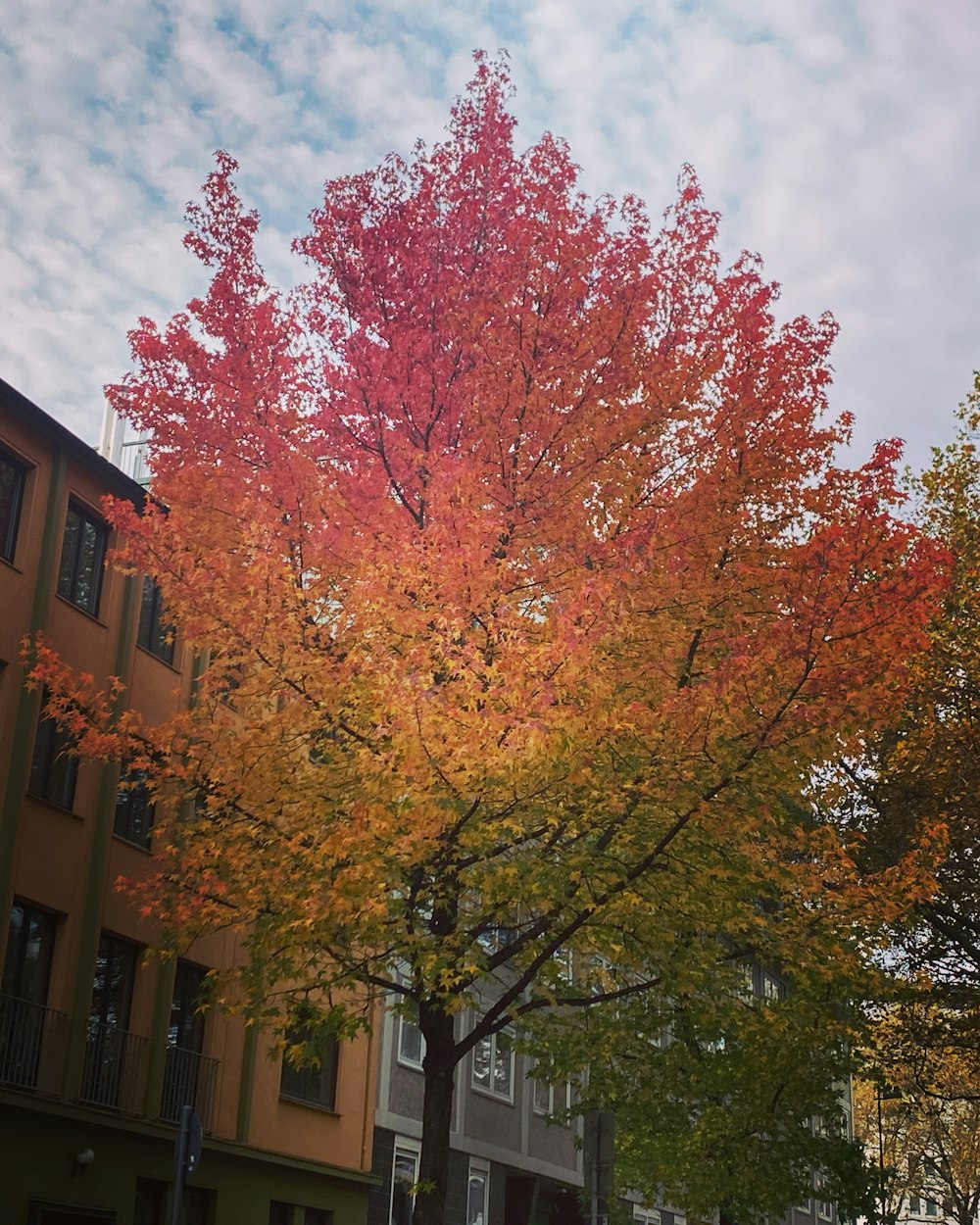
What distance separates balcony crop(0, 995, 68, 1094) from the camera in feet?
57.9

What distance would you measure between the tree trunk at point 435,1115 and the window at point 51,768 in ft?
20.9

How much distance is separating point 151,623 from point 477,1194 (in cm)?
1489

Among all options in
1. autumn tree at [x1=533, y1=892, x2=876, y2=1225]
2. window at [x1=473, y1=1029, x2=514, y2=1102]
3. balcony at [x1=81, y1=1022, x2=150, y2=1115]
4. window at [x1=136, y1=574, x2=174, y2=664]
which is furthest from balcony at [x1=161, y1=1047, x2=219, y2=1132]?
window at [x1=473, y1=1029, x2=514, y2=1102]

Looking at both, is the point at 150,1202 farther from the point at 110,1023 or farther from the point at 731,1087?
the point at 731,1087

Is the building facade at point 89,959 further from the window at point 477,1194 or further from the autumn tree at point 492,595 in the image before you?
the window at point 477,1194

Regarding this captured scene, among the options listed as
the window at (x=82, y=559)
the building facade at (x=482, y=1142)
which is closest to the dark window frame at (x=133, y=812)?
the window at (x=82, y=559)

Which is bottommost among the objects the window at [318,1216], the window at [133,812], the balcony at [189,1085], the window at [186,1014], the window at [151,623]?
the window at [318,1216]

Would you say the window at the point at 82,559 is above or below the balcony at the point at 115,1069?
above

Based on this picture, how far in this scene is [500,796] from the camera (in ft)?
45.2

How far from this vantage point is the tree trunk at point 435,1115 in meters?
15.2

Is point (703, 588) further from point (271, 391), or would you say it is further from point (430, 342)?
point (271, 391)

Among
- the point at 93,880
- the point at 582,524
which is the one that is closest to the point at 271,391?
the point at 582,524

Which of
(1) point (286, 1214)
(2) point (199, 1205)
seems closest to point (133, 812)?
(2) point (199, 1205)

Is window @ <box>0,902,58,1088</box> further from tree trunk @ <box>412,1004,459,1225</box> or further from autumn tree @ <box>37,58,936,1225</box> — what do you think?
tree trunk @ <box>412,1004,459,1225</box>
